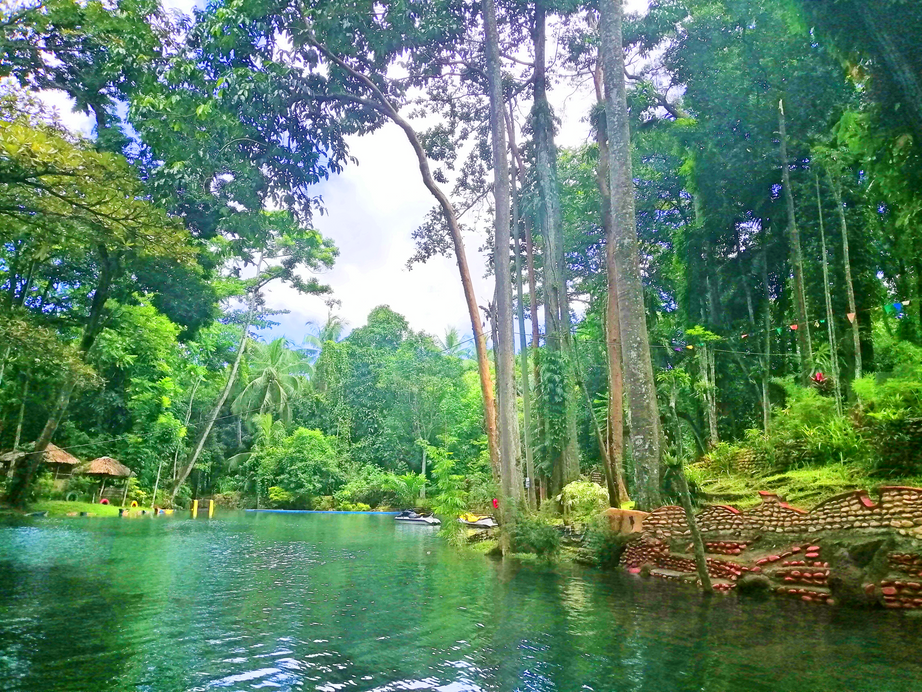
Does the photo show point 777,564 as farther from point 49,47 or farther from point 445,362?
point 445,362

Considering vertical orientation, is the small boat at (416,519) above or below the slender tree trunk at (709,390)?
below

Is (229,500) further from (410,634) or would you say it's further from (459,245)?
(410,634)

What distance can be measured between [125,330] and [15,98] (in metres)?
16.2

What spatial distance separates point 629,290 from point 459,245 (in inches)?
174

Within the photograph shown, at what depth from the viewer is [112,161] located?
817cm

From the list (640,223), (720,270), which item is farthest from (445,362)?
(720,270)

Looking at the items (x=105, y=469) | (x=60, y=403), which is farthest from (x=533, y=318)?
(x=105, y=469)

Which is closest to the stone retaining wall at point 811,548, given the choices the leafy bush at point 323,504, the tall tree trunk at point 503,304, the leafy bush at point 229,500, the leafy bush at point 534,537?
the leafy bush at point 534,537

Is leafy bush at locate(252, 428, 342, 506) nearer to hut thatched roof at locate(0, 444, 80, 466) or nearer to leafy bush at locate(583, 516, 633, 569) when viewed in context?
hut thatched roof at locate(0, 444, 80, 466)

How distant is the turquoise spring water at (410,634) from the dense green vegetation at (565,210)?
202 centimetres

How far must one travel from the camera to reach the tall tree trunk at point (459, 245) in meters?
13.0

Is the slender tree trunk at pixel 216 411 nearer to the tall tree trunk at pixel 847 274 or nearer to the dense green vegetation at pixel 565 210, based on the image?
the dense green vegetation at pixel 565 210

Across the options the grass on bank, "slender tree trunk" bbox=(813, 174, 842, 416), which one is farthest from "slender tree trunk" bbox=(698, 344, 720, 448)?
the grass on bank

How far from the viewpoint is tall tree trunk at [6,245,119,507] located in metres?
16.5
